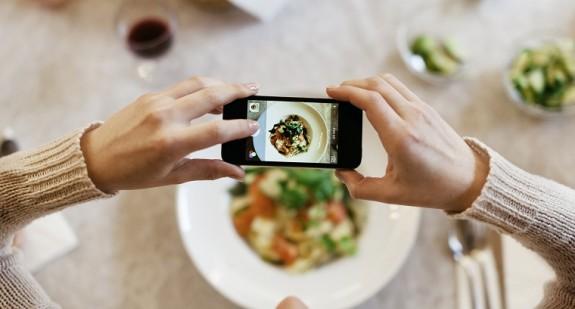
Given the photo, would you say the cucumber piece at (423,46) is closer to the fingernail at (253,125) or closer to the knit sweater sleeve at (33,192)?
the fingernail at (253,125)

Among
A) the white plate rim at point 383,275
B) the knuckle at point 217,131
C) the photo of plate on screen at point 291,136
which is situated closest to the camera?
the knuckle at point 217,131

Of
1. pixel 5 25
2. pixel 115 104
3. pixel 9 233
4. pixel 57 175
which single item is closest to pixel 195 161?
pixel 57 175

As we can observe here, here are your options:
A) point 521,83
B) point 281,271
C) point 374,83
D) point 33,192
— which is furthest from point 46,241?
point 521,83

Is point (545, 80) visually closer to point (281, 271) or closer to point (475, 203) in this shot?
point (475, 203)

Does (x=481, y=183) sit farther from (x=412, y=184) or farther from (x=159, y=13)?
(x=159, y=13)

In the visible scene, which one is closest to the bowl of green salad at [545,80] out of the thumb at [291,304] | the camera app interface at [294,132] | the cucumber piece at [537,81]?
the cucumber piece at [537,81]

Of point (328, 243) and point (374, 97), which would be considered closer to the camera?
point (374, 97)
